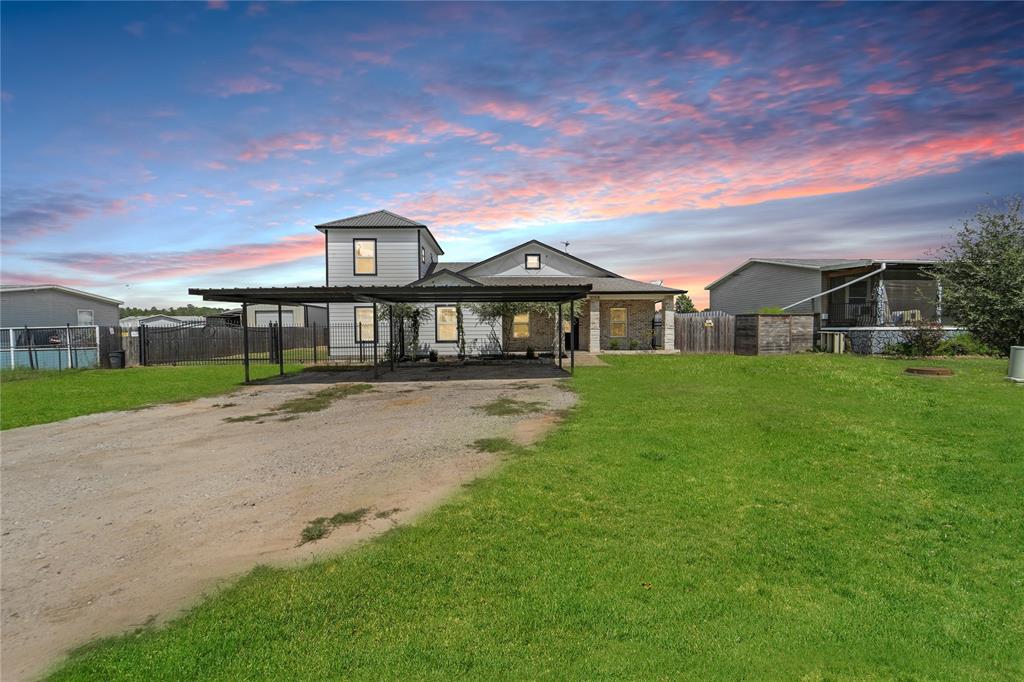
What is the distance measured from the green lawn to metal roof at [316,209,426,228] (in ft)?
70.0

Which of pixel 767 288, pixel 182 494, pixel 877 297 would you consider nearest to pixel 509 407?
pixel 182 494

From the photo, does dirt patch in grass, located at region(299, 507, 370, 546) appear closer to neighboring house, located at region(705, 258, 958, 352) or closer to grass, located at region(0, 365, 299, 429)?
grass, located at region(0, 365, 299, 429)

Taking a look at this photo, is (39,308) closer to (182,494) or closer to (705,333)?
(182,494)

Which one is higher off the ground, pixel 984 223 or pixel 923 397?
pixel 984 223

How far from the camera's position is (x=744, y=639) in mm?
3270

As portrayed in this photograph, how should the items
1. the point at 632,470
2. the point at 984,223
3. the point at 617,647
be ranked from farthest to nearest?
the point at 984,223
the point at 632,470
the point at 617,647

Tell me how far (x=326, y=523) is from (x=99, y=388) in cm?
1611

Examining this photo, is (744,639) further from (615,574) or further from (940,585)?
(940,585)

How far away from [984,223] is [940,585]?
63.0 feet

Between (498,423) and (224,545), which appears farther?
(498,423)

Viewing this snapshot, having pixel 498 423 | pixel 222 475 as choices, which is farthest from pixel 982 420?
pixel 222 475

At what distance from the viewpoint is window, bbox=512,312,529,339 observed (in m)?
27.0

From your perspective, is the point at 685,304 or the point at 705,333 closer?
the point at 705,333

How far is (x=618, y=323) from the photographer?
28156 millimetres
